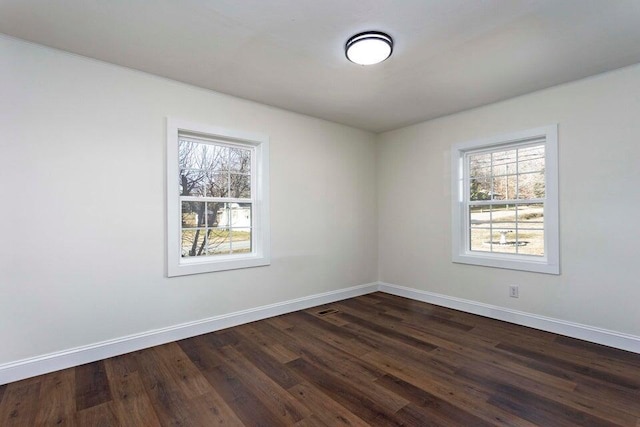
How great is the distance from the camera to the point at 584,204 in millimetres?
3043

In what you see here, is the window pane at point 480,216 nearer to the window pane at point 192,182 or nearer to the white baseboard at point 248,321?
the white baseboard at point 248,321

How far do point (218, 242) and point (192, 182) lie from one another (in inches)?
28.2

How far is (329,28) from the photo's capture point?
2213mm

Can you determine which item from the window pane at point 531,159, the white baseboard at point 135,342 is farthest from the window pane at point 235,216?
the window pane at point 531,159

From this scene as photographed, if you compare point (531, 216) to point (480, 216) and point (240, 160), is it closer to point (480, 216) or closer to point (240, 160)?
point (480, 216)

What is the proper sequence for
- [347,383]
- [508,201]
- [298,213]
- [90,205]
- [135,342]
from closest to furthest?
[347,383], [90,205], [135,342], [508,201], [298,213]

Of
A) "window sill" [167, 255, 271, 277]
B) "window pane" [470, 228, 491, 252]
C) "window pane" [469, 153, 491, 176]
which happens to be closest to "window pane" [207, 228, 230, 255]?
"window sill" [167, 255, 271, 277]

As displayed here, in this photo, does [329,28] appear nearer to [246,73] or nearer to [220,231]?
[246,73]

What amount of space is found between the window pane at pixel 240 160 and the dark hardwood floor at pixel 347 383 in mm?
1818

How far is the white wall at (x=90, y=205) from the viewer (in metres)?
2.37

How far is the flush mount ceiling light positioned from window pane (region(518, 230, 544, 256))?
2.55 metres

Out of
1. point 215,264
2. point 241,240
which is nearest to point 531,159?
point 241,240

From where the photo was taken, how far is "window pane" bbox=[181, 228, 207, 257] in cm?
329

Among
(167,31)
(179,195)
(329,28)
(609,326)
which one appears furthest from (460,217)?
(167,31)
